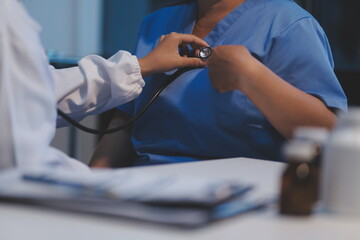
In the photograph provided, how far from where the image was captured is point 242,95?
1.51 m

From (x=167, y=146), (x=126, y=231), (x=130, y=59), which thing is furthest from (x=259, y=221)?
(x=167, y=146)

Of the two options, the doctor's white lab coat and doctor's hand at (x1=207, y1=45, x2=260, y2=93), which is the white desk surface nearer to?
Answer: the doctor's white lab coat

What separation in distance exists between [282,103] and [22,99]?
0.65 metres

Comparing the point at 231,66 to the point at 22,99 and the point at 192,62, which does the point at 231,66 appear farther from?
the point at 22,99

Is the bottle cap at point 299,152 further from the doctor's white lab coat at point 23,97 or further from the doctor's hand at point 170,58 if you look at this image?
the doctor's hand at point 170,58

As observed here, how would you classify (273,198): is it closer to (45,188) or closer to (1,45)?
(45,188)

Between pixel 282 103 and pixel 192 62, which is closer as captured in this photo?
pixel 282 103

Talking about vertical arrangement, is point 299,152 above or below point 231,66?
above

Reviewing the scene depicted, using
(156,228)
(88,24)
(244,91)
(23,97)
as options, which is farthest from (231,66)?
(88,24)

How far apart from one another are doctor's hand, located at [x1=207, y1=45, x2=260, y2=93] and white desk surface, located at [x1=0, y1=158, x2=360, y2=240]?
2.13 ft

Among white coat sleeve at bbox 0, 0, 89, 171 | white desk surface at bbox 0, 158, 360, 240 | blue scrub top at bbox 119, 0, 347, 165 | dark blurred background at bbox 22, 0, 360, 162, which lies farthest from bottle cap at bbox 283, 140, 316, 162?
dark blurred background at bbox 22, 0, 360, 162

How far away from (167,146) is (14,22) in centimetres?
72

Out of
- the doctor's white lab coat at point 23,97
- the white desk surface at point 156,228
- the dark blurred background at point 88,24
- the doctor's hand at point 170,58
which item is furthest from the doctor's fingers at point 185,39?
the dark blurred background at point 88,24

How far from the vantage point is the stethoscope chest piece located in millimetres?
1509
